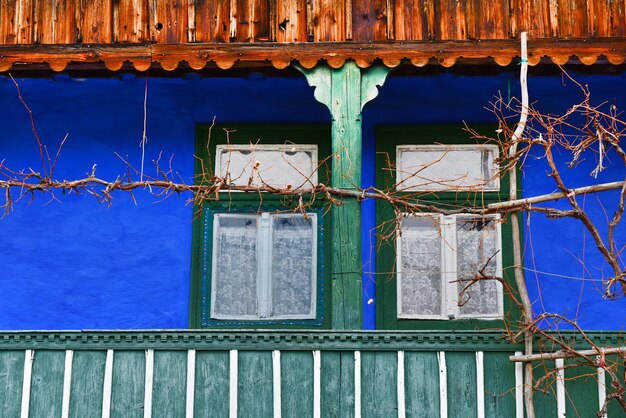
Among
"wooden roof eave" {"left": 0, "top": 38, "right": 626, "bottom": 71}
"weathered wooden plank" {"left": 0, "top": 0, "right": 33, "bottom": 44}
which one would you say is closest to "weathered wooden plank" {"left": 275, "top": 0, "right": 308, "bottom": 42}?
"wooden roof eave" {"left": 0, "top": 38, "right": 626, "bottom": 71}

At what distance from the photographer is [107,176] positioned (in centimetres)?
1099

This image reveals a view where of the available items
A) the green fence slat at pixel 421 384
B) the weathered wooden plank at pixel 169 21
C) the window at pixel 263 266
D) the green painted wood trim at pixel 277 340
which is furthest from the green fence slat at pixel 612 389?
the weathered wooden plank at pixel 169 21

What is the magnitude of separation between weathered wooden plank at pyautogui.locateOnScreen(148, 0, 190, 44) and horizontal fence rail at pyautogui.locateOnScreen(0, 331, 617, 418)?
262 centimetres

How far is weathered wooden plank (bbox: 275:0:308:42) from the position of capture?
32.9 feet

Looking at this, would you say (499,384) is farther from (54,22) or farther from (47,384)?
(54,22)

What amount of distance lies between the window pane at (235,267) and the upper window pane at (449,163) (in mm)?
1472

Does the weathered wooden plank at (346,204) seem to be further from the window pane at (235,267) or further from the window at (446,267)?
the window pane at (235,267)

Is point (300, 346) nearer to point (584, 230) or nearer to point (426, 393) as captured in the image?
point (426, 393)

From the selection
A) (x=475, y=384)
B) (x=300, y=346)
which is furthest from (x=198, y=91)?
(x=475, y=384)

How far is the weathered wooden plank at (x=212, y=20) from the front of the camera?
33.1 feet

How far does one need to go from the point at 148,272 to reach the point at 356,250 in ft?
7.32

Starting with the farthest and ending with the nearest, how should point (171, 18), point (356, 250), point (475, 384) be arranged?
1. point (171, 18)
2. point (356, 250)
3. point (475, 384)

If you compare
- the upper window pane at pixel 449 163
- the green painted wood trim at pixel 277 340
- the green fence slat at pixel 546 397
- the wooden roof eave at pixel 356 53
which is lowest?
the green fence slat at pixel 546 397

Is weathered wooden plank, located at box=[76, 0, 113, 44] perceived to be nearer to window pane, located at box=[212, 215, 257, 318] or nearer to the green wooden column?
the green wooden column
